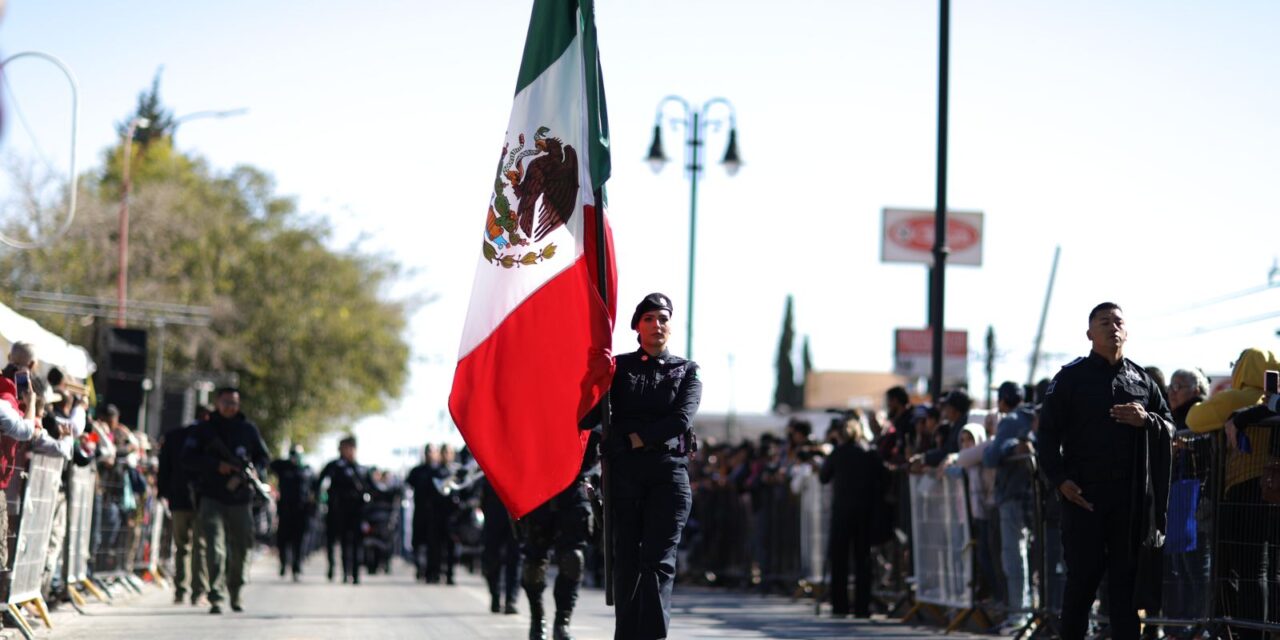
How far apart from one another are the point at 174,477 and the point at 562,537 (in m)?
8.20

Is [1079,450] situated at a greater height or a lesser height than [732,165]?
lesser

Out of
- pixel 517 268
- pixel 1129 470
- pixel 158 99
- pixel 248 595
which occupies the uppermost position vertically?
pixel 158 99

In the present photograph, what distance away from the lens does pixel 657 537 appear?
385 inches

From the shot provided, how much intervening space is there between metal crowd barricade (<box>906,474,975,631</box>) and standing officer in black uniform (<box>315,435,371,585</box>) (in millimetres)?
11458

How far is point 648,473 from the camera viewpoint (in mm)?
9852

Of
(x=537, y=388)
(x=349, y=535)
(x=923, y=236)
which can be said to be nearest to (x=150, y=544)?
(x=349, y=535)

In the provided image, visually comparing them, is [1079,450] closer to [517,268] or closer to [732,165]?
[517,268]

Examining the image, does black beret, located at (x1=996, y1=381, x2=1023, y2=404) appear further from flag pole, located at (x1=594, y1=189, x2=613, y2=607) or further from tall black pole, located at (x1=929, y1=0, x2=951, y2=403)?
flag pole, located at (x1=594, y1=189, x2=613, y2=607)

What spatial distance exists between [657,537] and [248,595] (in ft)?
40.9

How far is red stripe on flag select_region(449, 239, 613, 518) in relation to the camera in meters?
9.92

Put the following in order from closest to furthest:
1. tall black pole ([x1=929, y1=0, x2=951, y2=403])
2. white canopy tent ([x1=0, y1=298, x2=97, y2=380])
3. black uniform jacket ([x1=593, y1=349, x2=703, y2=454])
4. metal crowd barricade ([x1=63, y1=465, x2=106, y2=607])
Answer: black uniform jacket ([x1=593, y1=349, x2=703, y2=454]) < metal crowd barricade ([x1=63, y1=465, x2=106, y2=607]) < white canopy tent ([x1=0, y1=298, x2=97, y2=380]) < tall black pole ([x1=929, y1=0, x2=951, y2=403])

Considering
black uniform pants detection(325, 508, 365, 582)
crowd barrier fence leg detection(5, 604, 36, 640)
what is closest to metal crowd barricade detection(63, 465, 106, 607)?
crowd barrier fence leg detection(5, 604, 36, 640)

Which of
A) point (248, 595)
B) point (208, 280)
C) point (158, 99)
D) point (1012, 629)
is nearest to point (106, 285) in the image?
point (208, 280)

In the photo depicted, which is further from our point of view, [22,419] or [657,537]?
[22,419]
